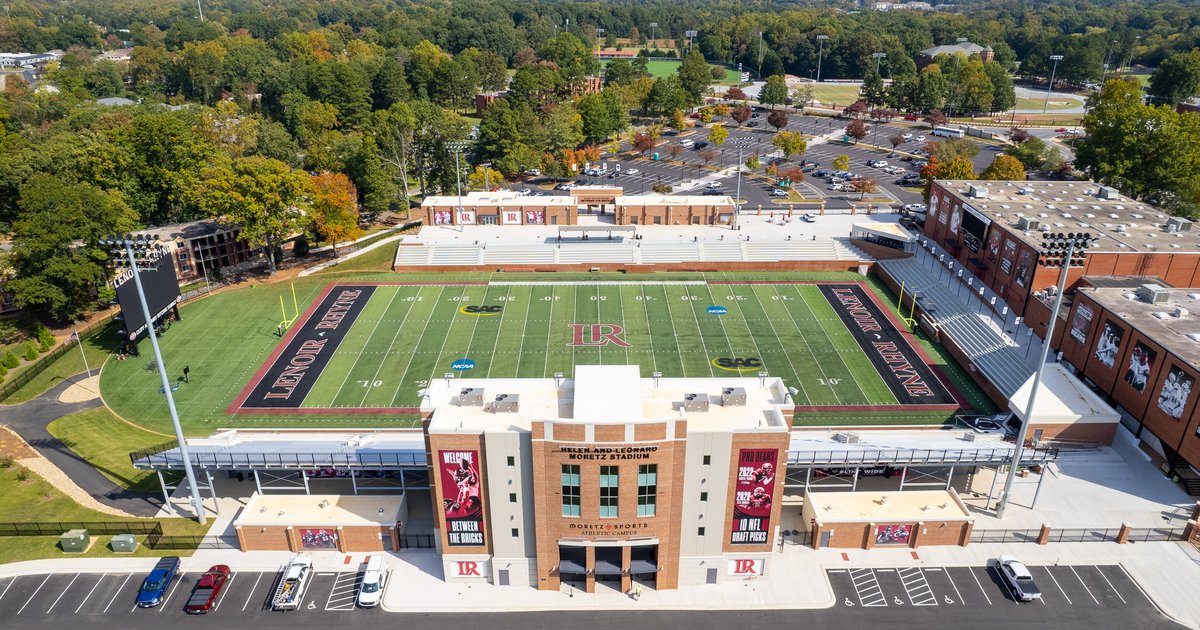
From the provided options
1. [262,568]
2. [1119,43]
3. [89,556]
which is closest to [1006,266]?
[262,568]

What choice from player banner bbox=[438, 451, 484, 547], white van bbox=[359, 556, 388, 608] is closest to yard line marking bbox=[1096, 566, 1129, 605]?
player banner bbox=[438, 451, 484, 547]

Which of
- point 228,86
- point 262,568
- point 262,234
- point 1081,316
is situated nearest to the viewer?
point 262,568

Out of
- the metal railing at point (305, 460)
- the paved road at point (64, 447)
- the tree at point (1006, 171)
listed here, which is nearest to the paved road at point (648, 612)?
the paved road at point (64, 447)

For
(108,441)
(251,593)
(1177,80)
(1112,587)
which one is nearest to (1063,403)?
(1112,587)

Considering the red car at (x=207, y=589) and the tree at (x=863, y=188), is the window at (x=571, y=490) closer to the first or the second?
the red car at (x=207, y=589)

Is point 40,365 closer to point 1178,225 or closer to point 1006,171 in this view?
point 1178,225

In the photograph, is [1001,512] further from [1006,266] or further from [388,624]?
[388,624]

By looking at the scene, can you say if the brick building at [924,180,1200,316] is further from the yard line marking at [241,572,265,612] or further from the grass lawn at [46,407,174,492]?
the grass lawn at [46,407,174,492]
